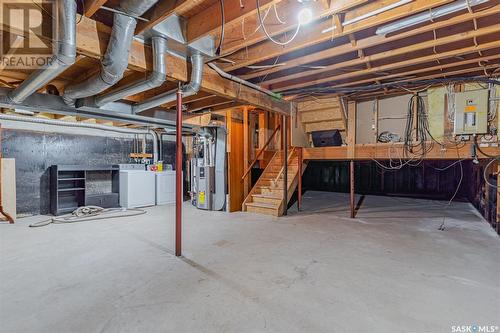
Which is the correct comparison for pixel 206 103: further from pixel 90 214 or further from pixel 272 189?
pixel 90 214

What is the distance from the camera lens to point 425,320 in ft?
5.24

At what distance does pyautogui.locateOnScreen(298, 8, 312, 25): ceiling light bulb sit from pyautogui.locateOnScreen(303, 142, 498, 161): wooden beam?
3204 millimetres

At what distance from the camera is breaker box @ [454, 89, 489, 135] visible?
361 centimetres

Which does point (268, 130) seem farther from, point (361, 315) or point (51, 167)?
point (361, 315)

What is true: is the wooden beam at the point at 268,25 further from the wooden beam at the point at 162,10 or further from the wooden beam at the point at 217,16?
the wooden beam at the point at 162,10

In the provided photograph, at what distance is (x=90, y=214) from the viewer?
4.90 m

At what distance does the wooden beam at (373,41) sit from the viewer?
7.32 feet

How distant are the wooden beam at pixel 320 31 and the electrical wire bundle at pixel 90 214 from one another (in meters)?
3.57

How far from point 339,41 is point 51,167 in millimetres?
5697

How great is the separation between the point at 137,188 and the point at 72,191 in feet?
4.22

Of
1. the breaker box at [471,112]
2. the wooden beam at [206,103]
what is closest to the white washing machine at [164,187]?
the wooden beam at [206,103]

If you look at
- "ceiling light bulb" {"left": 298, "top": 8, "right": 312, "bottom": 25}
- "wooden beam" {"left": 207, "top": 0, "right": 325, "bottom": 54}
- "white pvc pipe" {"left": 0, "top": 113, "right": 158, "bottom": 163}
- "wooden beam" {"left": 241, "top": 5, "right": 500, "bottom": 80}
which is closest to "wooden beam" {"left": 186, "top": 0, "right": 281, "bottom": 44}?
"wooden beam" {"left": 207, "top": 0, "right": 325, "bottom": 54}

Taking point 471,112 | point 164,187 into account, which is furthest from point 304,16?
point 164,187

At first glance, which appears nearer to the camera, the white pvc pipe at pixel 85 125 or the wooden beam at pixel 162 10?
the wooden beam at pixel 162 10
